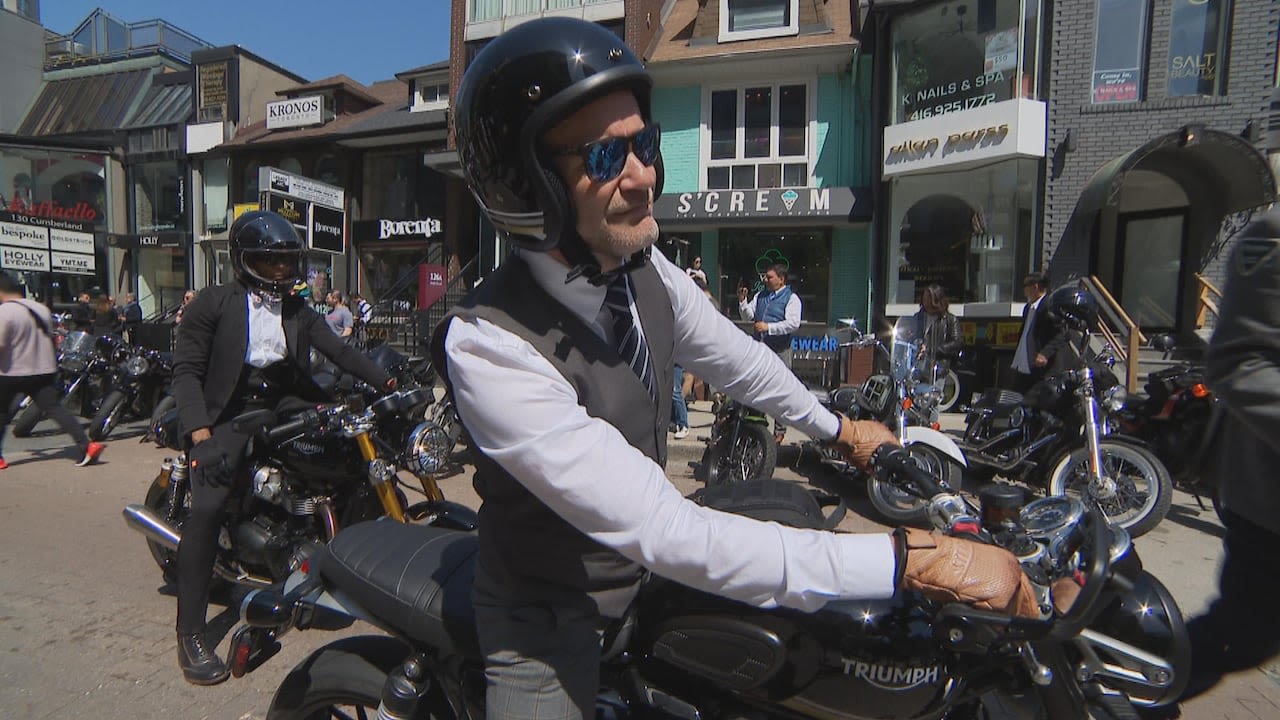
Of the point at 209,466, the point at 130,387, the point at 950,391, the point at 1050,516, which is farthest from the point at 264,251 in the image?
the point at 950,391

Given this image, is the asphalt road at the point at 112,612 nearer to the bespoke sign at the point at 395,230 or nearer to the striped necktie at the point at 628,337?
the striped necktie at the point at 628,337

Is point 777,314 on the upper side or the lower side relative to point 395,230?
lower

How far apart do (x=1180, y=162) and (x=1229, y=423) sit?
37.0ft

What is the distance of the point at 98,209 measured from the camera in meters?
24.2

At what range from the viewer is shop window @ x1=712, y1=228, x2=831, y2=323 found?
1348 cm

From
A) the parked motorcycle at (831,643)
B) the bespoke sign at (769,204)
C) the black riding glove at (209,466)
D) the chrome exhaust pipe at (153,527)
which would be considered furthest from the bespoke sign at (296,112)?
the parked motorcycle at (831,643)

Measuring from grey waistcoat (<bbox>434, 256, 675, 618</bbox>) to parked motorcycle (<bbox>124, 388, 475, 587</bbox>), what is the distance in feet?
5.89

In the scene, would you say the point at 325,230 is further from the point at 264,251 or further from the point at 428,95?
the point at 428,95

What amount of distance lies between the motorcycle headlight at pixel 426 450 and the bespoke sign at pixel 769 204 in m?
9.78

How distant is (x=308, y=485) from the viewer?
135 inches

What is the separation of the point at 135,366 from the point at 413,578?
8661 millimetres

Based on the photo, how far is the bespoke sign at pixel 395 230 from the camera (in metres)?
19.2

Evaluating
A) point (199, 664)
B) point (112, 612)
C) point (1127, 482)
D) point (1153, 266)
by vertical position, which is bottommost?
point (112, 612)

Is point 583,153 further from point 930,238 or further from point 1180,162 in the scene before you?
point 1180,162
